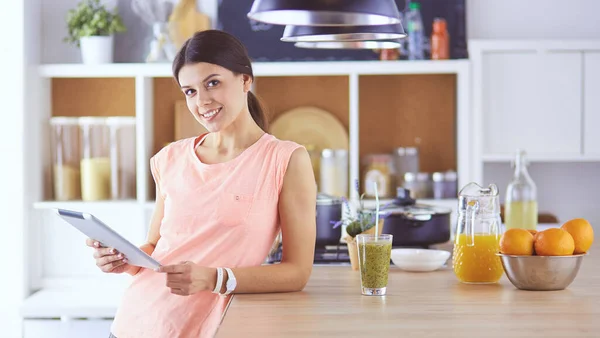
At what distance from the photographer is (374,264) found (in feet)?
6.42

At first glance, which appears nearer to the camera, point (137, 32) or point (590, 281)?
point (590, 281)

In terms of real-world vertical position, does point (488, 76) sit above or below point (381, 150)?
above

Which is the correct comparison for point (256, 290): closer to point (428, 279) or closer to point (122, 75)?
point (428, 279)

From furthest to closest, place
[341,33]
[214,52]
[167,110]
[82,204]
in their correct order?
[167,110] → [82,204] → [341,33] → [214,52]

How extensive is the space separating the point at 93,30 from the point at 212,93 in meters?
2.40

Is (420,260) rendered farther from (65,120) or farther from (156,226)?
(65,120)

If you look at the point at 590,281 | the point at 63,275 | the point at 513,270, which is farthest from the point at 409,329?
the point at 63,275

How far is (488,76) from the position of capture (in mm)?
4266

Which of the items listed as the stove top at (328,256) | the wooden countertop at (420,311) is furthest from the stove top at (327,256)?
the wooden countertop at (420,311)

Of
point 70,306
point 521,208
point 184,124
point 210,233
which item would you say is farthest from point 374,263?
point 184,124

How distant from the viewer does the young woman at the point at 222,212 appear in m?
2.06

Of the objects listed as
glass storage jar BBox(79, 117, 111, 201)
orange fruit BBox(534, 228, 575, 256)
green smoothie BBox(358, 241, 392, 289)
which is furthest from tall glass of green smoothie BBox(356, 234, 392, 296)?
glass storage jar BBox(79, 117, 111, 201)

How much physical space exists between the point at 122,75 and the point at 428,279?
2577 mm

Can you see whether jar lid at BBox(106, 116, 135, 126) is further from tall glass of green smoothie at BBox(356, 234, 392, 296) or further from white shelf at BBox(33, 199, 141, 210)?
tall glass of green smoothie at BBox(356, 234, 392, 296)
